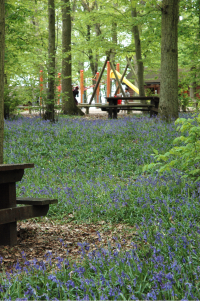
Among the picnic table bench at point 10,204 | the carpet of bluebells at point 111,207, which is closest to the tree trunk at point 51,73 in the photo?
the carpet of bluebells at point 111,207

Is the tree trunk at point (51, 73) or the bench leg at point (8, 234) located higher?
the tree trunk at point (51, 73)

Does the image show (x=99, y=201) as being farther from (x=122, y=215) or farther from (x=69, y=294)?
(x=69, y=294)

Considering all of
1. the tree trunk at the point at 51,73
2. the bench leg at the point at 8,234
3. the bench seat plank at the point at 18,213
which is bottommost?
the bench leg at the point at 8,234

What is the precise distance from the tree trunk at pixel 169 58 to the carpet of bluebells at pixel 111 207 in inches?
40.8

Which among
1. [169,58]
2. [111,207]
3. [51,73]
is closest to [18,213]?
[111,207]

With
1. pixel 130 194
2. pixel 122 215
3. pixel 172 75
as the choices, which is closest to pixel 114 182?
pixel 130 194

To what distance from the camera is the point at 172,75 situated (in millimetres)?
10648

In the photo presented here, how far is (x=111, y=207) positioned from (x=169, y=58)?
748 cm

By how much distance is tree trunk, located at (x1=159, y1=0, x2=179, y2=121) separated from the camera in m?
10.4

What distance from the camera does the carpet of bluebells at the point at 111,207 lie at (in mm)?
2393

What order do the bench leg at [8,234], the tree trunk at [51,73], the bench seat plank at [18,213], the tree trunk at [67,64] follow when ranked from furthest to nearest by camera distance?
1. the tree trunk at [67,64]
2. the tree trunk at [51,73]
3. the bench leg at [8,234]
4. the bench seat plank at [18,213]

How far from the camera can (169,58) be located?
10602 millimetres

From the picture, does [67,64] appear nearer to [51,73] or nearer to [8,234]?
[51,73]

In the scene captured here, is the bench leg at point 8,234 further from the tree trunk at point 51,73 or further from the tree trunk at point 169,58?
the tree trunk at point 51,73
